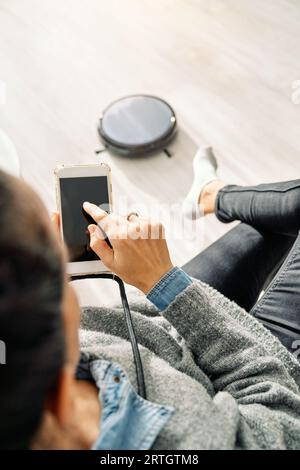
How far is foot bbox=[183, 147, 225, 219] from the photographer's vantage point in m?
1.16

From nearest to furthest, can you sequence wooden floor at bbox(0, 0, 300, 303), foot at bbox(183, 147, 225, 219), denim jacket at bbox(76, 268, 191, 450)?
denim jacket at bbox(76, 268, 191, 450) → foot at bbox(183, 147, 225, 219) → wooden floor at bbox(0, 0, 300, 303)

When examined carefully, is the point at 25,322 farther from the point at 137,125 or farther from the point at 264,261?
the point at 137,125

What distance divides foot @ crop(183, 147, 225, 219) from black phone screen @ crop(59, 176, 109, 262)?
18.4 inches

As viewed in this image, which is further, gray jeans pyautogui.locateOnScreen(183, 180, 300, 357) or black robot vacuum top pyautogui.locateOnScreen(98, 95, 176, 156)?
black robot vacuum top pyautogui.locateOnScreen(98, 95, 176, 156)

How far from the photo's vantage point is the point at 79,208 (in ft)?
2.37

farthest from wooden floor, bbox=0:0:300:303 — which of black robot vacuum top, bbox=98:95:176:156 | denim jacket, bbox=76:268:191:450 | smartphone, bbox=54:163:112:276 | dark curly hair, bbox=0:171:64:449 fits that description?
dark curly hair, bbox=0:171:64:449

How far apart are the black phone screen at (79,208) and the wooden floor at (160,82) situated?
42 centimetres

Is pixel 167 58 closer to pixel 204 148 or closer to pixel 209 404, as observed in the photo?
pixel 204 148

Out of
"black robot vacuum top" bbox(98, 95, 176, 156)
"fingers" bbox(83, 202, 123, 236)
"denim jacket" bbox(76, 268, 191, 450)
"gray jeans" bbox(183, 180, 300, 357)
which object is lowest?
"denim jacket" bbox(76, 268, 191, 450)

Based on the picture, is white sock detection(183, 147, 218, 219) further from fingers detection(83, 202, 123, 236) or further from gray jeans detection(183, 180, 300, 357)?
fingers detection(83, 202, 123, 236)

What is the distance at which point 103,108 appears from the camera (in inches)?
58.7

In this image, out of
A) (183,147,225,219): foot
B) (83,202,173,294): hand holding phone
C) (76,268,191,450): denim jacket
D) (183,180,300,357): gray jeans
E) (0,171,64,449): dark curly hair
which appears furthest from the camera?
(183,147,225,219): foot

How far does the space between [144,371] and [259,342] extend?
0.18 metres

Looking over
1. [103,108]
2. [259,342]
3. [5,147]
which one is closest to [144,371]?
[259,342]
